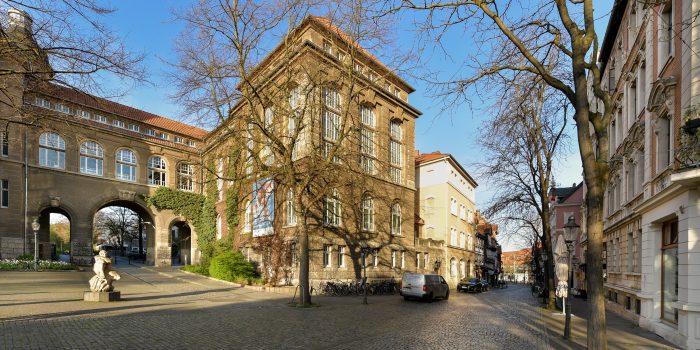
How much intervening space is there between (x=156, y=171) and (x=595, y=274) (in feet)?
139

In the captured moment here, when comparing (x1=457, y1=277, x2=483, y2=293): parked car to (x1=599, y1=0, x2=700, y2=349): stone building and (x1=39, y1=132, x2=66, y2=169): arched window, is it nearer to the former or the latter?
(x1=599, y1=0, x2=700, y2=349): stone building

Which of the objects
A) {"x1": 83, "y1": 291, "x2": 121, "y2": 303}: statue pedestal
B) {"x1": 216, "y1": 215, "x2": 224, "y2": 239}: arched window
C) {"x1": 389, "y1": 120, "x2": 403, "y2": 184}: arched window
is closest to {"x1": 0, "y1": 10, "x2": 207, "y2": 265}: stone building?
{"x1": 216, "y1": 215, "x2": 224, "y2": 239}: arched window

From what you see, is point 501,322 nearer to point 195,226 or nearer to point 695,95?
point 695,95

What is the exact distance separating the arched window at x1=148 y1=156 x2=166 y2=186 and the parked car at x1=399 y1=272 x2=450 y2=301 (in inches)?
1126

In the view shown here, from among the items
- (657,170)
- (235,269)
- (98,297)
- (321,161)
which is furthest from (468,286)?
(98,297)

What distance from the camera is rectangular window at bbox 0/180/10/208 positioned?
30469 millimetres

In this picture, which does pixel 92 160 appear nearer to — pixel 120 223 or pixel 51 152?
pixel 51 152

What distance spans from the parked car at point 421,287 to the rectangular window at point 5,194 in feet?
95.7

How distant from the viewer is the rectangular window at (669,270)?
40.7ft

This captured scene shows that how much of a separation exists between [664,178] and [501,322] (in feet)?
23.4

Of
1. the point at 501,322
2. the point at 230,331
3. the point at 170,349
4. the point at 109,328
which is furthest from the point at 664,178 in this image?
the point at 109,328

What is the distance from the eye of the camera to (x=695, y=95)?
10.1 m

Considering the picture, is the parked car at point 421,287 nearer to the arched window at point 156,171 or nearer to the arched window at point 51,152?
the arched window at point 156,171

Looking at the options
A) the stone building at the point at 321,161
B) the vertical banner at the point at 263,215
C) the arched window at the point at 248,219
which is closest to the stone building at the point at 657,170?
the stone building at the point at 321,161
